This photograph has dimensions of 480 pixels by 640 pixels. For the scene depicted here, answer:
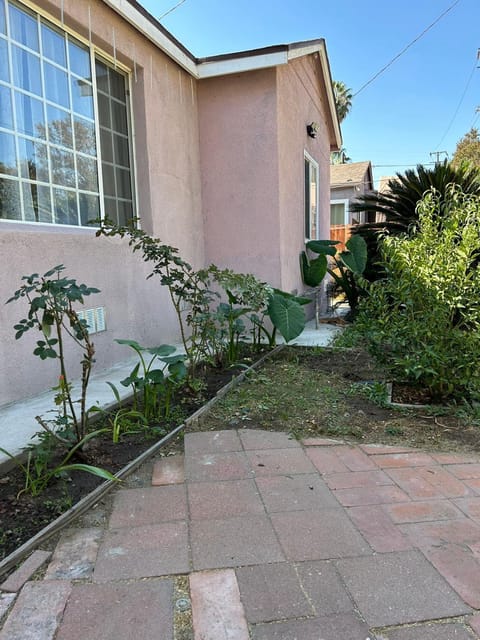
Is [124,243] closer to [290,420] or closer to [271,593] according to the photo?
[290,420]

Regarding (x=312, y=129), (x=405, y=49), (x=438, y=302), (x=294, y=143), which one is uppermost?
(x=405, y=49)

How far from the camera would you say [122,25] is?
437 cm

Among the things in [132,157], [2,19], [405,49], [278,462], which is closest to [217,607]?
[278,462]

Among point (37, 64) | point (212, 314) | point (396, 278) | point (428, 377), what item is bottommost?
point (428, 377)

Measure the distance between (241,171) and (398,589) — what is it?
524 centimetres

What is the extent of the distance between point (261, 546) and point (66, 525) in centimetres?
88

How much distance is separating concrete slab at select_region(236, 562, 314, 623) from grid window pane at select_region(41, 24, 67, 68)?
4246mm

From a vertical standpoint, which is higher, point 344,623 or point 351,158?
point 351,158

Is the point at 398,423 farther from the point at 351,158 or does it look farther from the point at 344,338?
the point at 351,158

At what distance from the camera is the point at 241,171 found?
580cm

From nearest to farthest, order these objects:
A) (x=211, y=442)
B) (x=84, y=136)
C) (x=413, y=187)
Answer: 1. (x=211, y=442)
2. (x=84, y=136)
3. (x=413, y=187)

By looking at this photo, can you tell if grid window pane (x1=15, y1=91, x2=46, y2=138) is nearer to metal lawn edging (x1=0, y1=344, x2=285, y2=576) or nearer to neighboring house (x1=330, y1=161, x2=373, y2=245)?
metal lawn edging (x1=0, y1=344, x2=285, y2=576)

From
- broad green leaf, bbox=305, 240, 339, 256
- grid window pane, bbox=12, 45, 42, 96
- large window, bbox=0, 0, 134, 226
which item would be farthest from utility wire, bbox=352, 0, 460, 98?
grid window pane, bbox=12, 45, 42, 96

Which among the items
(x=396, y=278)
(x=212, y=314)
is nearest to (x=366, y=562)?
(x=396, y=278)
